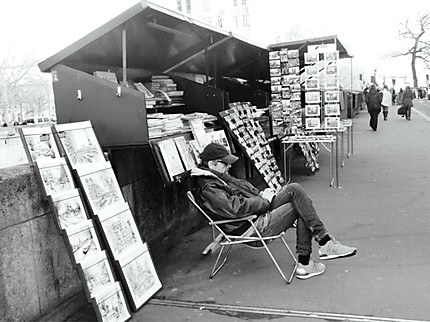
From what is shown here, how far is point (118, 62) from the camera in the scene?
5379 mm

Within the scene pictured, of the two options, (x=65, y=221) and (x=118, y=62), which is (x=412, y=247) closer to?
(x=65, y=221)

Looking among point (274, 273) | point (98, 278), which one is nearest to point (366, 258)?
point (274, 273)

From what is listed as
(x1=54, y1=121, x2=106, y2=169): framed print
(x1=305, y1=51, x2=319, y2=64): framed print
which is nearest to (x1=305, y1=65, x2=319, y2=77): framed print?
(x1=305, y1=51, x2=319, y2=64): framed print

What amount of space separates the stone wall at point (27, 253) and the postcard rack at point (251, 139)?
3.18m

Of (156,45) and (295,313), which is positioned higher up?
(156,45)

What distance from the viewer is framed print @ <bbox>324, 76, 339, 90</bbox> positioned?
7.74m

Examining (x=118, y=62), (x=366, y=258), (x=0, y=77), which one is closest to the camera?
(x=366, y=258)

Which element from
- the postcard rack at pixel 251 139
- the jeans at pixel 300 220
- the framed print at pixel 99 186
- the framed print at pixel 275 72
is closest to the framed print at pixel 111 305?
the framed print at pixel 99 186

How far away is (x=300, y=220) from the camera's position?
158 inches

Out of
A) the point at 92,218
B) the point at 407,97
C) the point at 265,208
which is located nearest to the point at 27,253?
the point at 92,218

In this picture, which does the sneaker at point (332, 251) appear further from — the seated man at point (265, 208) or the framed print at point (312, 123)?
the framed print at point (312, 123)

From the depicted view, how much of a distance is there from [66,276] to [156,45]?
9.85 ft

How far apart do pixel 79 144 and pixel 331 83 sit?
5197 millimetres

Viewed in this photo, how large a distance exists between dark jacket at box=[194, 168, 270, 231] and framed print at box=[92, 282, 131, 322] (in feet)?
3.33
